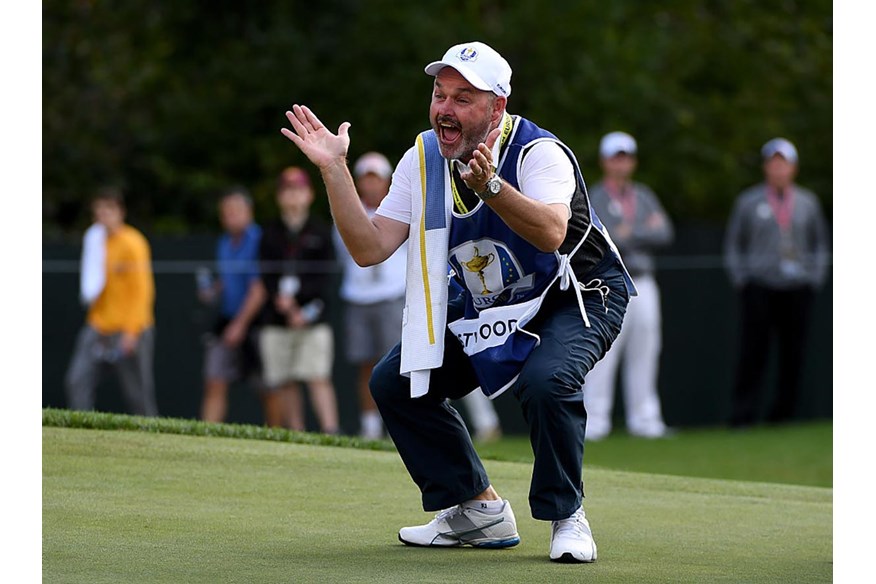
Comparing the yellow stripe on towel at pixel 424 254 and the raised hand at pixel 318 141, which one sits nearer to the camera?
the raised hand at pixel 318 141

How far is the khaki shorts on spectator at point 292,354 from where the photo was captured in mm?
13156

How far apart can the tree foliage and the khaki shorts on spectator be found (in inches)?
226

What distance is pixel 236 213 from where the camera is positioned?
44.2ft

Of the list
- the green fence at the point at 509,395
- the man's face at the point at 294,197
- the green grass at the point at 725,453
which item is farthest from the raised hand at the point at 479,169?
the green fence at the point at 509,395

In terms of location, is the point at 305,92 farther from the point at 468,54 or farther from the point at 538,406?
the point at 538,406

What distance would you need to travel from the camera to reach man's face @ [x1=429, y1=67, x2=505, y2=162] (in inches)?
229

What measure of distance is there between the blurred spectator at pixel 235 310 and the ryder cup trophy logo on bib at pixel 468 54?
24.9 ft

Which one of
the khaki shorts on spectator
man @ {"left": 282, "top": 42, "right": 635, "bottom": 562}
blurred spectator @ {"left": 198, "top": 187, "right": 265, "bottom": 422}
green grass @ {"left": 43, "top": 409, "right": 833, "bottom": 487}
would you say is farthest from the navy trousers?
blurred spectator @ {"left": 198, "top": 187, "right": 265, "bottom": 422}

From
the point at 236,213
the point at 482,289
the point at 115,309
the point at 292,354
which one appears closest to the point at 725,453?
the point at 292,354

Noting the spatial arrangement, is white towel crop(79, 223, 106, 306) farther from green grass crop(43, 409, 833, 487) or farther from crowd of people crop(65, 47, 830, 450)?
green grass crop(43, 409, 833, 487)

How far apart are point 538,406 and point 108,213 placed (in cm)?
838

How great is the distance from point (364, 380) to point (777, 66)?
31.5ft

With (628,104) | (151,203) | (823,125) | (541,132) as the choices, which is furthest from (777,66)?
(541,132)

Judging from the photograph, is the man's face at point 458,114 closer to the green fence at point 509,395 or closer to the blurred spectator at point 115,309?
the blurred spectator at point 115,309
